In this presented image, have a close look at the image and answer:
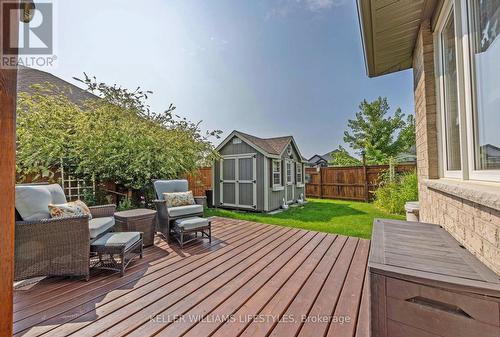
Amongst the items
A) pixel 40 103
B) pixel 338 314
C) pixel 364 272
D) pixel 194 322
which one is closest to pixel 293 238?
pixel 364 272

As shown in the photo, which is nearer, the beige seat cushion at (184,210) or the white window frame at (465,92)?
the white window frame at (465,92)

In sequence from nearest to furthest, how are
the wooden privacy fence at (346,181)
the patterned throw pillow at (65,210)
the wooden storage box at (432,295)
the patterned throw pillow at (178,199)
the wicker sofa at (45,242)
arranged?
the wooden storage box at (432,295)
the wicker sofa at (45,242)
the patterned throw pillow at (65,210)
the patterned throw pillow at (178,199)
the wooden privacy fence at (346,181)

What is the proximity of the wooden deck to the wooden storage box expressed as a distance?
77 cm

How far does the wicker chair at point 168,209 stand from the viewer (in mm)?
4133

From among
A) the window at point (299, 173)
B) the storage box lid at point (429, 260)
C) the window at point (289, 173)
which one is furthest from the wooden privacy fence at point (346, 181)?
the storage box lid at point (429, 260)

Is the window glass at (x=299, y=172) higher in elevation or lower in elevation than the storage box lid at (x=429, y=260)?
higher

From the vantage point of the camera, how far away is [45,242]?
251 centimetres

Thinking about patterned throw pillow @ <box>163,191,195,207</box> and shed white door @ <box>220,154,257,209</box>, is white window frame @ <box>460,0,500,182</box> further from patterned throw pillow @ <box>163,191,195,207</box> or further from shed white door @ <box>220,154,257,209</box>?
shed white door @ <box>220,154,257,209</box>

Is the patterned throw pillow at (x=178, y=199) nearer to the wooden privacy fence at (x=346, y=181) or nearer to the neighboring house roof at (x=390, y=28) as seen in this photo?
the neighboring house roof at (x=390, y=28)

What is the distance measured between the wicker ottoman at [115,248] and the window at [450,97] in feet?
12.3

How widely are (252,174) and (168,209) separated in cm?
436

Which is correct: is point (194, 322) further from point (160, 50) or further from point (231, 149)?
point (231, 149)

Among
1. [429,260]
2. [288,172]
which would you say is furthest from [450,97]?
[288,172]

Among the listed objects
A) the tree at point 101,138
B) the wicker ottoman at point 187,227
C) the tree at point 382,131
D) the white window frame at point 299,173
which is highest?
the tree at point 382,131
